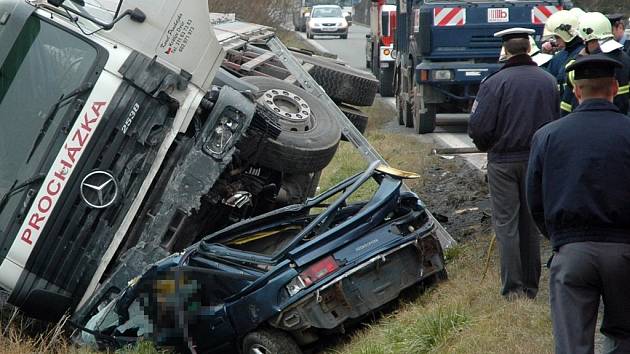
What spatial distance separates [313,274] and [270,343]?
18.5 inches

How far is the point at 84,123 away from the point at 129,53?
0.54m

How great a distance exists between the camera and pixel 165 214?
23.8 feet

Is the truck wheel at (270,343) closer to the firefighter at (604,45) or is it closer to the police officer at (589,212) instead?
the police officer at (589,212)

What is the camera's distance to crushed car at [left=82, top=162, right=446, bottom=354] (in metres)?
6.51

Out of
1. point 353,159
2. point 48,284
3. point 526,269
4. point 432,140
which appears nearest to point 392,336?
point 526,269

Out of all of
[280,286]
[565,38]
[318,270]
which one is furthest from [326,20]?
[280,286]

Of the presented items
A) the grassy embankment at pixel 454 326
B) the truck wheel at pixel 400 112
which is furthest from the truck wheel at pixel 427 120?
the grassy embankment at pixel 454 326

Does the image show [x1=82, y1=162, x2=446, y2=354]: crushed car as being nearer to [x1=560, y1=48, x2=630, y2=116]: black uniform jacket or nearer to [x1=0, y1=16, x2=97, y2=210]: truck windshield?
[x1=0, y1=16, x2=97, y2=210]: truck windshield

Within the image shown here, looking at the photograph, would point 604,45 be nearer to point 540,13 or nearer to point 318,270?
point 318,270

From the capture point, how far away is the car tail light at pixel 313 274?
6.49 metres

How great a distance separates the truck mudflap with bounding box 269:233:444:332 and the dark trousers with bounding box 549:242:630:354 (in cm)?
212

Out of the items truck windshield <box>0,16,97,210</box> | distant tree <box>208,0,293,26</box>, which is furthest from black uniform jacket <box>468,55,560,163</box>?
distant tree <box>208,0,293,26</box>

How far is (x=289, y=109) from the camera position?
8.79 m

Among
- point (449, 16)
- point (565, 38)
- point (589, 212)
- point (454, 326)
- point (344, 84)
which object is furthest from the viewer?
point (449, 16)
